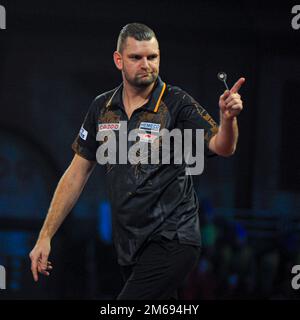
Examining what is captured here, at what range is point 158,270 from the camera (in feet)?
11.2

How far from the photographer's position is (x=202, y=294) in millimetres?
6227

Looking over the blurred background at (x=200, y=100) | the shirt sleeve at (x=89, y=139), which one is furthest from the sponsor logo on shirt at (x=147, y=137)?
the blurred background at (x=200, y=100)

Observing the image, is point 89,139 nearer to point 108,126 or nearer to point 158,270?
point 108,126

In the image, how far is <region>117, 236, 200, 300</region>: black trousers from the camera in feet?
11.3

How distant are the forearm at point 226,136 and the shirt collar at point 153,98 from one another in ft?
1.48

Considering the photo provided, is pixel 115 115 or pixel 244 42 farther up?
pixel 244 42

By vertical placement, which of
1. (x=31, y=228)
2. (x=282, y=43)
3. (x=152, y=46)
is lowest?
(x=31, y=228)

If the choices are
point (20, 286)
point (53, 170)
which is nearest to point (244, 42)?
point (53, 170)

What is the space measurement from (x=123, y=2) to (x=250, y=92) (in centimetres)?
133

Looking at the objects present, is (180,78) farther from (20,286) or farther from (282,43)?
(20,286)

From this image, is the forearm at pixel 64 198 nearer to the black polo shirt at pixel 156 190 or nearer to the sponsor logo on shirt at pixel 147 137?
the black polo shirt at pixel 156 190

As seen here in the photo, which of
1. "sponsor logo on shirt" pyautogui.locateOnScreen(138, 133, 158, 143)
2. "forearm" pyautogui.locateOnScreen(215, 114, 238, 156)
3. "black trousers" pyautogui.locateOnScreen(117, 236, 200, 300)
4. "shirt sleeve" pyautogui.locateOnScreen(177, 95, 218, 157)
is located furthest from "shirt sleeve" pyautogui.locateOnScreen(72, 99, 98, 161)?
"forearm" pyautogui.locateOnScreen(215, 114, 238, 156)

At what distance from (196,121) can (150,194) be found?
40 centimetres

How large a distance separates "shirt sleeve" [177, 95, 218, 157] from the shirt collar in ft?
0.46
